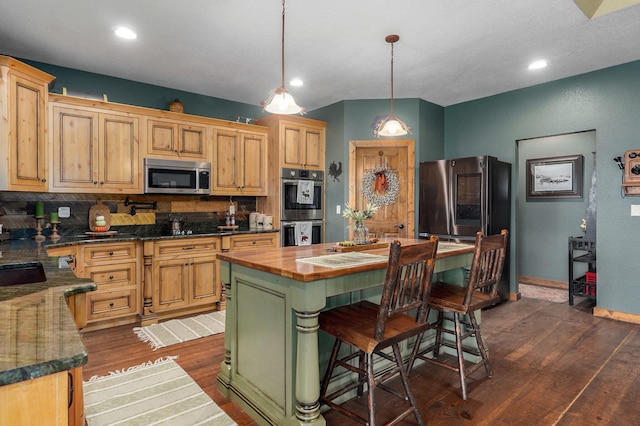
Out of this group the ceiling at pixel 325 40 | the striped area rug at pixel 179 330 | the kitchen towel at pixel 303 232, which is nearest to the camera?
A: the ceiling at pixel 325 40

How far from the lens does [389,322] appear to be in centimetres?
194

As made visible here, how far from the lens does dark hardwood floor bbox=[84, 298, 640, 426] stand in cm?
208

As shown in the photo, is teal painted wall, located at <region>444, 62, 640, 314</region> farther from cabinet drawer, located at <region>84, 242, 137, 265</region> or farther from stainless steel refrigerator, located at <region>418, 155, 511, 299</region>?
cabinet drawer, located at <region>84, 242, 137, 265</region>

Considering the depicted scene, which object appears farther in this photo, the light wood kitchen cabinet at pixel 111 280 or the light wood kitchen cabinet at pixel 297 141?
the light wood kitchen cabinet at pixel 297 141

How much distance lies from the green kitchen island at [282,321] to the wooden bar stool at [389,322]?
135mm

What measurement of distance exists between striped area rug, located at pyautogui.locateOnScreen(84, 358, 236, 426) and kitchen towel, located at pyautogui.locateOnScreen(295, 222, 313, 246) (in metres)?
2.50

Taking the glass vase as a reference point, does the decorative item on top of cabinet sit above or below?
above

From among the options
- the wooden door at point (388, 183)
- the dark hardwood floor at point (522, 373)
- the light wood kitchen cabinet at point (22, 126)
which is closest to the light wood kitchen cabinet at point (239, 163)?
the wooden door at point (388, 183)

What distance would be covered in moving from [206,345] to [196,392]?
80 cm

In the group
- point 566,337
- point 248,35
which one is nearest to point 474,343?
point 566,337

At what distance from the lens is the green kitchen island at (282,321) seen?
1.79 metres

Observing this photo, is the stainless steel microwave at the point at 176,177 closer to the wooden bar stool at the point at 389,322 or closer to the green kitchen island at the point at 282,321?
the green kitchen island at the point at 282,321

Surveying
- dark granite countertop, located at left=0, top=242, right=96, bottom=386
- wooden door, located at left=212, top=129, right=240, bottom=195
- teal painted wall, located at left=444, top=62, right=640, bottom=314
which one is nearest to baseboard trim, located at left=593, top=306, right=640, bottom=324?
teal painted wall, located at left=444, top=62, right=640, bottom=314

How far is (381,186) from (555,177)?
2.63 m
